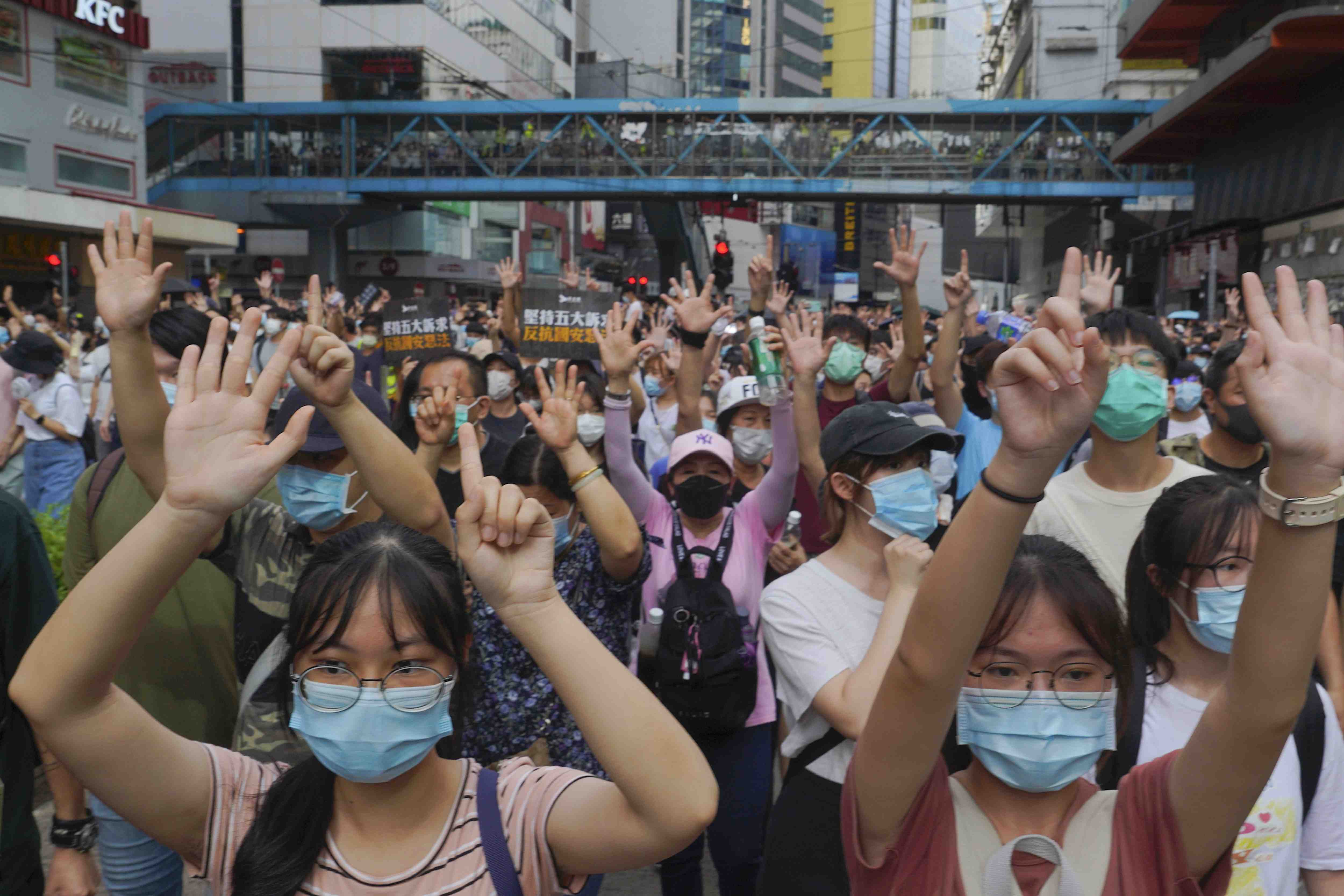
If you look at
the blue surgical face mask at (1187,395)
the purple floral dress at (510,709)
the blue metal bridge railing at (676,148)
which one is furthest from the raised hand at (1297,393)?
the blue metal bridge railing at (676,148)

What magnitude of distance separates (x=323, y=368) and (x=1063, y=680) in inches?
70.1

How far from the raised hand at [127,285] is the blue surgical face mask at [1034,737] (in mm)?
1976

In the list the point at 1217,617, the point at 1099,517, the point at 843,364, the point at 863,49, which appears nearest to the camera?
the point at 1217,617

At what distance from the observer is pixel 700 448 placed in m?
4.15

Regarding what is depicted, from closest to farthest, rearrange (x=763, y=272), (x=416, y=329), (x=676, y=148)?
1. (x=763, y=272)
2. (x=416, y=329)
3. (x=676, y=148)

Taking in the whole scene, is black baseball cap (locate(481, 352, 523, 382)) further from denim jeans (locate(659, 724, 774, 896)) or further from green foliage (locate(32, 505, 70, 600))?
denim jeans (locate(659, 724, 774, 896))

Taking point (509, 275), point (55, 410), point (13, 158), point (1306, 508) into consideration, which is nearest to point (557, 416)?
point (1306, 508)

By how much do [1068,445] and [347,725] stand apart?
1198mm

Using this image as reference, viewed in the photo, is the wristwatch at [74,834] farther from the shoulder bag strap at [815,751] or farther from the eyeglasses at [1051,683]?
the eyeglasses at [1051,683]

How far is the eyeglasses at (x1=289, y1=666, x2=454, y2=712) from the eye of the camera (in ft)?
6.27

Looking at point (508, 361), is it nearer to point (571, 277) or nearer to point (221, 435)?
point (571, 277)

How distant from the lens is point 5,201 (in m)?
24.7

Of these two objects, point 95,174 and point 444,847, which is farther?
point 95,174

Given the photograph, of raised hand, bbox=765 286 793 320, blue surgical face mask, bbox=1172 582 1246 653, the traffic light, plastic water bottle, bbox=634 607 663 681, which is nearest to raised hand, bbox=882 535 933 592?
blue surgical face mask, bbox=1172 582 1246 653
